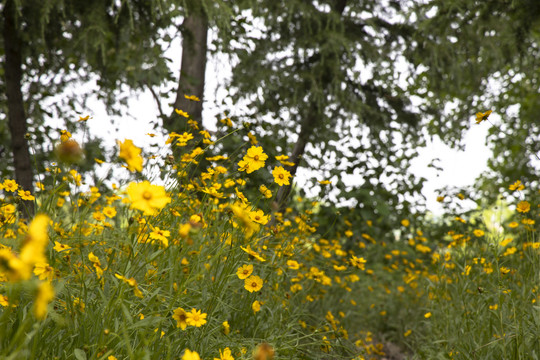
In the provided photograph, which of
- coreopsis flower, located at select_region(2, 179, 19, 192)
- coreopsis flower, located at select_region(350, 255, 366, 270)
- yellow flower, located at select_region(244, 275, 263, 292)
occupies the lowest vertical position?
yellow flower, located at select_region(244, 275, 263, 292)

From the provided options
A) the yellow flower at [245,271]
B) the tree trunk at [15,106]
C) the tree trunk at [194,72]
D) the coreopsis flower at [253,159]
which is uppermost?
the tree trunk at [194,72]

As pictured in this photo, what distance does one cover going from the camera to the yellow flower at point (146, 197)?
3.35 feet

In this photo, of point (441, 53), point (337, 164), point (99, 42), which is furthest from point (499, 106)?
point (99, 42)

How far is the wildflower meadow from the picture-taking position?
1.16 meters

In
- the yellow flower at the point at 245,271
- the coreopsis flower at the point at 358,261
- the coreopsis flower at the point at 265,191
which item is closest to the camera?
the yellow flower at the point at 245,271

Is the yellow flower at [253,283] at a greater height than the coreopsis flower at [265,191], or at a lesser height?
lesser

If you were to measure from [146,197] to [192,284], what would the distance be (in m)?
0.99

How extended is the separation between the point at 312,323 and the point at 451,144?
14.2ft

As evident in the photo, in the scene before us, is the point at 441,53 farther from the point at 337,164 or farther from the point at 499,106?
the point at 499,106

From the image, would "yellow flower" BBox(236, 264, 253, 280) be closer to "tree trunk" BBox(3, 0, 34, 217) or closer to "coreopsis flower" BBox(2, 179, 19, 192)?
"coreopsis flower" BBox(2, 179, 19, 192)

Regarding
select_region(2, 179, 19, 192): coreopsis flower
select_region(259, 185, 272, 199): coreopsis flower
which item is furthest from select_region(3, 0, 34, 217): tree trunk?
select_region(259, 185, 272, 199): coreopsis flower

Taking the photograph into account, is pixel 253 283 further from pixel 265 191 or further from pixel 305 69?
pixel 305 69

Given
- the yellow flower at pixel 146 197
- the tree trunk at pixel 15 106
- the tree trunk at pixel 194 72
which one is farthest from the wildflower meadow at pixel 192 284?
the tree trunk at pixel 194 72

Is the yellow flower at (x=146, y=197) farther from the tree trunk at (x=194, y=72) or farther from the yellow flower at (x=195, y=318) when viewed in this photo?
the tree trunk at (x=194, y=72)
